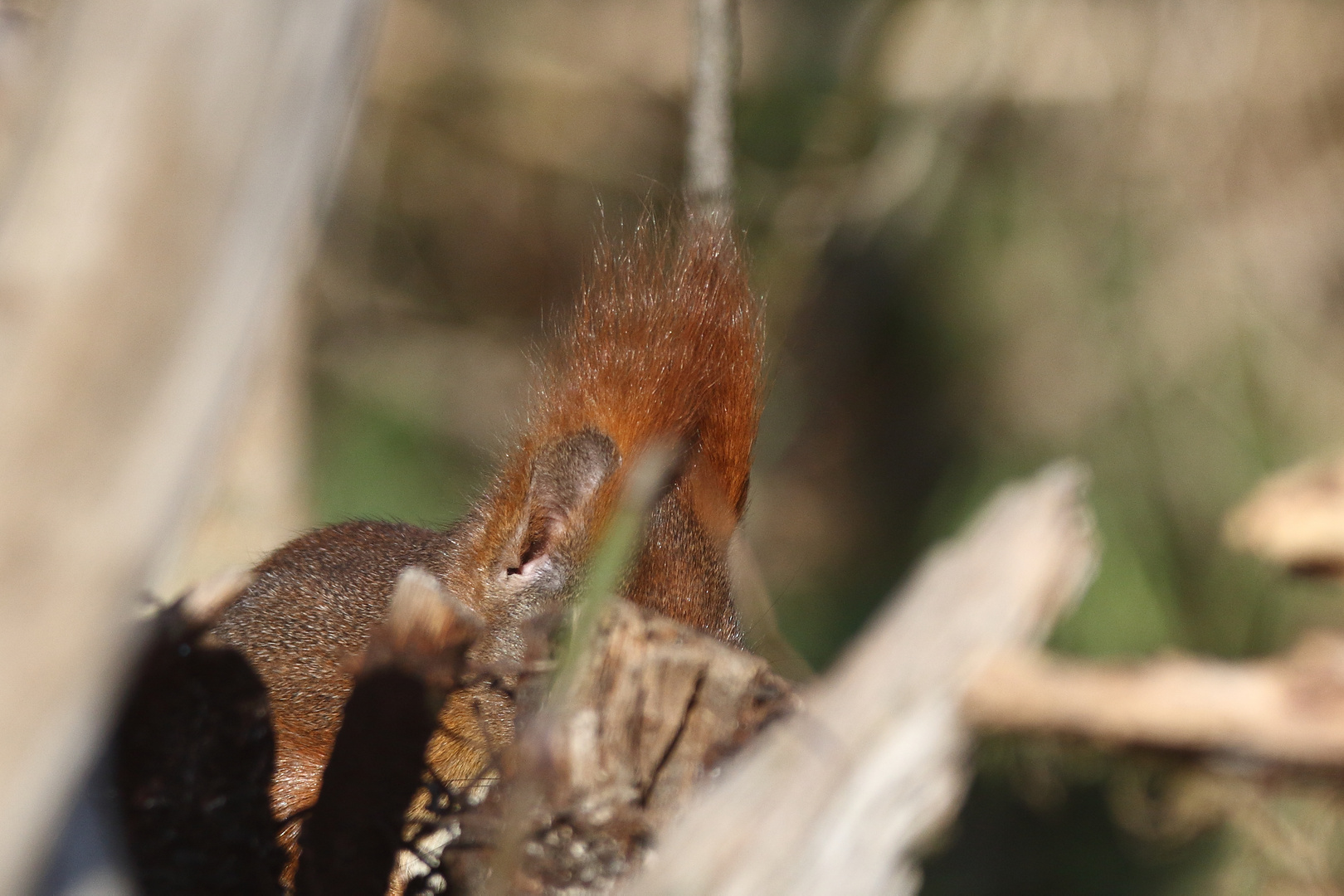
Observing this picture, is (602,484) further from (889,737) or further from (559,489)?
(889,737)

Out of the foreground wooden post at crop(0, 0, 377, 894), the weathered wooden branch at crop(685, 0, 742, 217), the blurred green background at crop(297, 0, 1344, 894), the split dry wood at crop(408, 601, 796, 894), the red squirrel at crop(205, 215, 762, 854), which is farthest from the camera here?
the blurred green background at crop(297, 0, 1344, 894)

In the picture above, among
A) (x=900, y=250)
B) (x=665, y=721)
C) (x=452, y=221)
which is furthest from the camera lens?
(x=452, y=221)

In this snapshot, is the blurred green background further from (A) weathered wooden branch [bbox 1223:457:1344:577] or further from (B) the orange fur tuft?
(A) weathered wooden branch [bbox 1223:457:1344:577]

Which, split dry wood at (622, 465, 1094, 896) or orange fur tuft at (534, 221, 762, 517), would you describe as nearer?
split dry wood at (622, 465, 1094, 896)

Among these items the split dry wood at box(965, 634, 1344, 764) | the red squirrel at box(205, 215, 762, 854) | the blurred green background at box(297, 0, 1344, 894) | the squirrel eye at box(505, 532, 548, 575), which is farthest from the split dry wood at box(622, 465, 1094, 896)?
the blurred green background at box(297, 0, 1344, 894)


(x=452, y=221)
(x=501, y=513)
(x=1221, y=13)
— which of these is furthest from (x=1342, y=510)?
(x=452, y=221)

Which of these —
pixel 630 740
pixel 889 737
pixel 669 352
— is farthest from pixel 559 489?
pixel 889 737

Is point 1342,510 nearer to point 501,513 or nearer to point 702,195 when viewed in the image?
point 501,513
